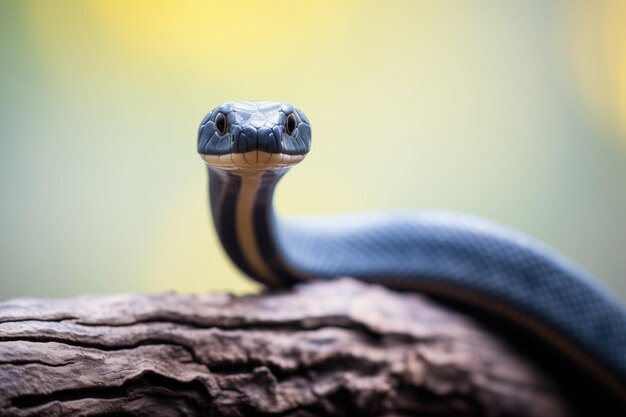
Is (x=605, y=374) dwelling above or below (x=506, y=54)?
below

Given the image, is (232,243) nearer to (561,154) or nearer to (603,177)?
(561,154)

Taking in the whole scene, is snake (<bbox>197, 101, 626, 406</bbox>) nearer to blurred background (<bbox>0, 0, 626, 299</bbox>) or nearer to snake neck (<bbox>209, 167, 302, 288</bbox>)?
snake neck (<bbox>209, 167, 302, 288</bbox>)

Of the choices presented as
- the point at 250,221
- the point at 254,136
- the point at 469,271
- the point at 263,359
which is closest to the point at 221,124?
the point at 254,136

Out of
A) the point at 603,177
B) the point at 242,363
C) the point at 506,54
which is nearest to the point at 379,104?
the point at 506,54

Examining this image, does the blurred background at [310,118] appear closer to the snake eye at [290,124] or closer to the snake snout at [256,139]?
the snake eye at [290,124]

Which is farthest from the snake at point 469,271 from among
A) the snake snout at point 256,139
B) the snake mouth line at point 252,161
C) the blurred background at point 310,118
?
the blurred background at point 310,118

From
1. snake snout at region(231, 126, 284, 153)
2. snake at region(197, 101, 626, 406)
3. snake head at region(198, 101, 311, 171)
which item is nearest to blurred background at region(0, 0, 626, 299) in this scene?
snake at region(197, 101, 626, 406)

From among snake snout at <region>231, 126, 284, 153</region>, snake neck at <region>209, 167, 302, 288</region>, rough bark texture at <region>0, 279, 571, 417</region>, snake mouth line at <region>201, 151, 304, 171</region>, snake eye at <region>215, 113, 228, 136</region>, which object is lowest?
rough bark texture at <region>0, 279, 571, 417</region>
